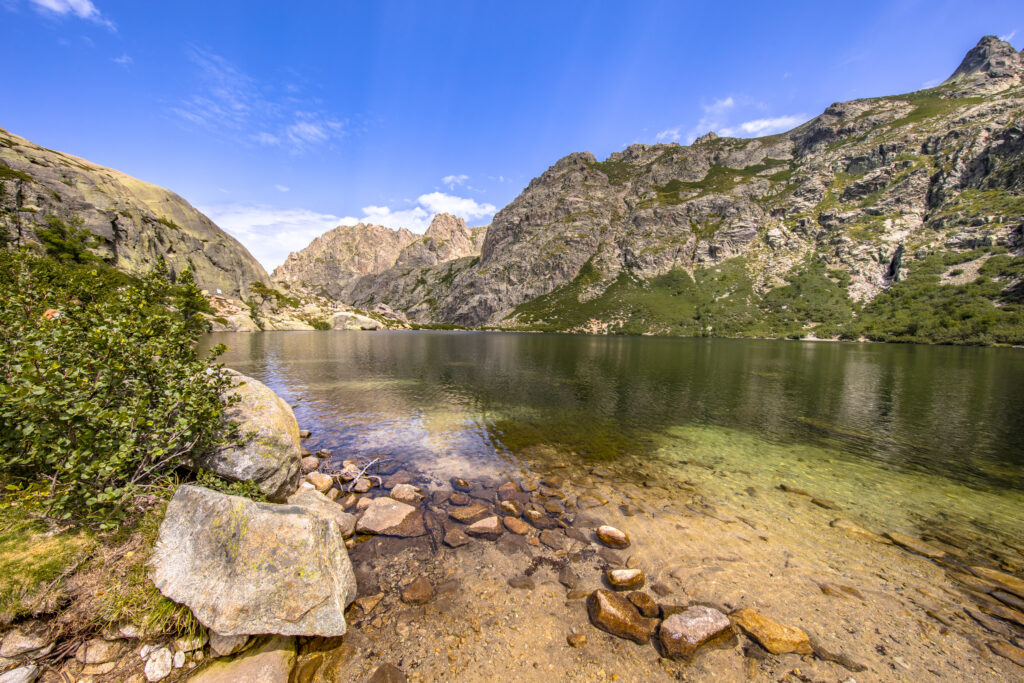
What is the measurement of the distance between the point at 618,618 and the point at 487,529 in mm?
5625

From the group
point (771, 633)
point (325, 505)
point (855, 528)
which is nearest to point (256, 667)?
point (325, 505)

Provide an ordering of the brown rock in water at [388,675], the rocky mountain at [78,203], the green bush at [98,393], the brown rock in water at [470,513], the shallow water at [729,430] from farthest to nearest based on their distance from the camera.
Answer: the rocky mountain at [78,203]
the shallow water at [729,430]
the brown rock in water at [470,513]
the green bush at [98,393]
the brown rock in water at [388,675]

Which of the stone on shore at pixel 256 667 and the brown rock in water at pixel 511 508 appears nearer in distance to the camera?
the stone on shore at pixel 256 667

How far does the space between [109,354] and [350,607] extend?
9.18 meters

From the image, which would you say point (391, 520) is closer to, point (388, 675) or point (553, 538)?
point (553, 538)

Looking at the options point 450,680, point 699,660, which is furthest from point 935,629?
point 450,680

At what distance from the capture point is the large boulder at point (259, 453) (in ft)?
38.8

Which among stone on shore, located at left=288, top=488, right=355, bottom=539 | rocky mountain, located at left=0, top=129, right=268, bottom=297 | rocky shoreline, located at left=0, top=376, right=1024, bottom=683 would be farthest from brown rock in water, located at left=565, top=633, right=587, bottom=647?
rocky mountain, located at left=0, top=129, right=268, bottom=297

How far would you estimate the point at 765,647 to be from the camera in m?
8.30

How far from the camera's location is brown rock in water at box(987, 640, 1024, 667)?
831cm

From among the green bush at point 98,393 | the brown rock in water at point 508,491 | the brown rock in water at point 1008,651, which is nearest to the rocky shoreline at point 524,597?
the brown rock in water at point 1008,651

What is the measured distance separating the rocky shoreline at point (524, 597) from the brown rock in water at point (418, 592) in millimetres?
54

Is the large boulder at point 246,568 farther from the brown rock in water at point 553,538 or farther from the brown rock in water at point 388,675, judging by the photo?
the brown rock in water at point 553,538

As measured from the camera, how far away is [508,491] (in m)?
16.8
